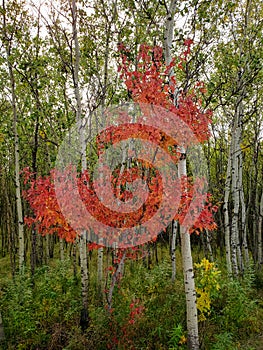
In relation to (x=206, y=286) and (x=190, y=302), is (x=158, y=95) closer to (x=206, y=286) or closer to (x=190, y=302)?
(x=190, y=302)

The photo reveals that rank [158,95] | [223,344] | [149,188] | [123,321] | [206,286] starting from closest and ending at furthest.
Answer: [158,95], [149,188], [223,344], [123,321], [206,286]

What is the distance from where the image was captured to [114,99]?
27.5 feet

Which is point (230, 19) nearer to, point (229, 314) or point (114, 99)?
point (114, 99)

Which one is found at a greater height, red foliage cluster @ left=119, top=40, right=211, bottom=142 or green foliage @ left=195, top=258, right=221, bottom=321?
red foliage cluster @ left=119, top=40, right=211, bottom=142

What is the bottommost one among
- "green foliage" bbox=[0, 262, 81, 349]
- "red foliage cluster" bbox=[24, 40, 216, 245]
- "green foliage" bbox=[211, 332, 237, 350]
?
"green foliage" bbox=[211, 332, 237, 350]

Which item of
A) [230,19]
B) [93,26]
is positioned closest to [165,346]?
[93,26]

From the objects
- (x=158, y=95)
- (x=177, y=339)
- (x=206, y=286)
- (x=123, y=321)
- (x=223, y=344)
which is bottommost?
(x=223, y=344)

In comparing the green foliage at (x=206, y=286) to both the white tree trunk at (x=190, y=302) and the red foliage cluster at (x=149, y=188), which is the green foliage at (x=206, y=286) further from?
the red foliage cluster at (x=149, y=188)

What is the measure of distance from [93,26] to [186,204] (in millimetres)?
5728

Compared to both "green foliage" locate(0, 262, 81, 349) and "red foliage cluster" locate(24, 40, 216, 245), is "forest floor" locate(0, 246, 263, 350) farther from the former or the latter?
"red foliage cluster" locate(24, 40, 216, 245)

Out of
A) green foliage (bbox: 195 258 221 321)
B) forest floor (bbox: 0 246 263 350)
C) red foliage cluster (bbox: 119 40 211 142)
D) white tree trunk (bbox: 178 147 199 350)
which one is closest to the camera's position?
red foliage cluster (bbox: 119 40 211 142)

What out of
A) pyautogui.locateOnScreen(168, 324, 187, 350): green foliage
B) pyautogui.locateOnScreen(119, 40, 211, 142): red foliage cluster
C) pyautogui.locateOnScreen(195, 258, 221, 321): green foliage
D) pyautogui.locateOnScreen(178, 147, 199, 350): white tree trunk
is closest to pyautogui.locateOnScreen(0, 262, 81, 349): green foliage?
pyautogui.locateOnScreen(168, 324, 187, 350): green foliage

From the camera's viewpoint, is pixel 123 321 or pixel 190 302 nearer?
pixel 190 302

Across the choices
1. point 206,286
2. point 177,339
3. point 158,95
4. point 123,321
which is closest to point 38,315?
point 123,321
